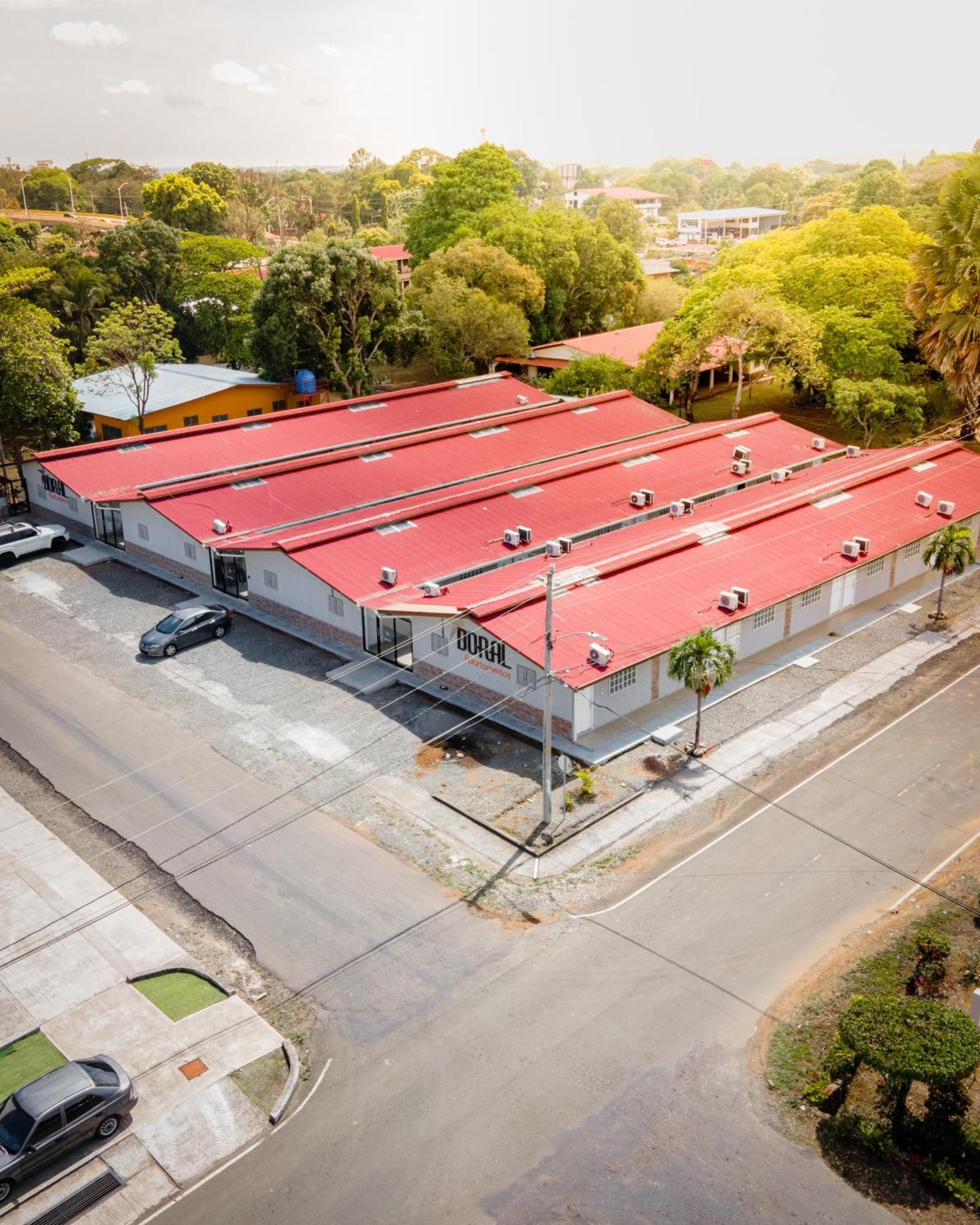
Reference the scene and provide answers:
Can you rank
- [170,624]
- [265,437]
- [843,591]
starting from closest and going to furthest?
[170,624] → [843,591] → [265,437]

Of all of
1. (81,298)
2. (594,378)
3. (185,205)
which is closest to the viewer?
(594,378)

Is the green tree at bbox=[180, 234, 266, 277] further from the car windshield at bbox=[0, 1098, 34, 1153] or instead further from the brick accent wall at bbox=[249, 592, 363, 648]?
the car windshield at bbox=[0, 1098, 34, 1153]

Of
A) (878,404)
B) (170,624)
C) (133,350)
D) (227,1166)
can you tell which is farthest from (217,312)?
(227,1166)

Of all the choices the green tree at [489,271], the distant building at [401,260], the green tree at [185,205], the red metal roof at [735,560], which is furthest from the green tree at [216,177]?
the red metal roof at [735,560]

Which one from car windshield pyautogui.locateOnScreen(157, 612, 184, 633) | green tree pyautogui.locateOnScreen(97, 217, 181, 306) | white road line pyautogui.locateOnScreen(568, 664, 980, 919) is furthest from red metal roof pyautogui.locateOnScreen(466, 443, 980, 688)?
green tree pyautogui.locateOnScreen(97, 217, 181, 306)

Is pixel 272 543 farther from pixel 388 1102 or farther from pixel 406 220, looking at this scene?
pixel 406 220

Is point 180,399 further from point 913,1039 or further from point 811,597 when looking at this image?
point 913,1039

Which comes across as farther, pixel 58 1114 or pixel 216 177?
pixel 216 177
